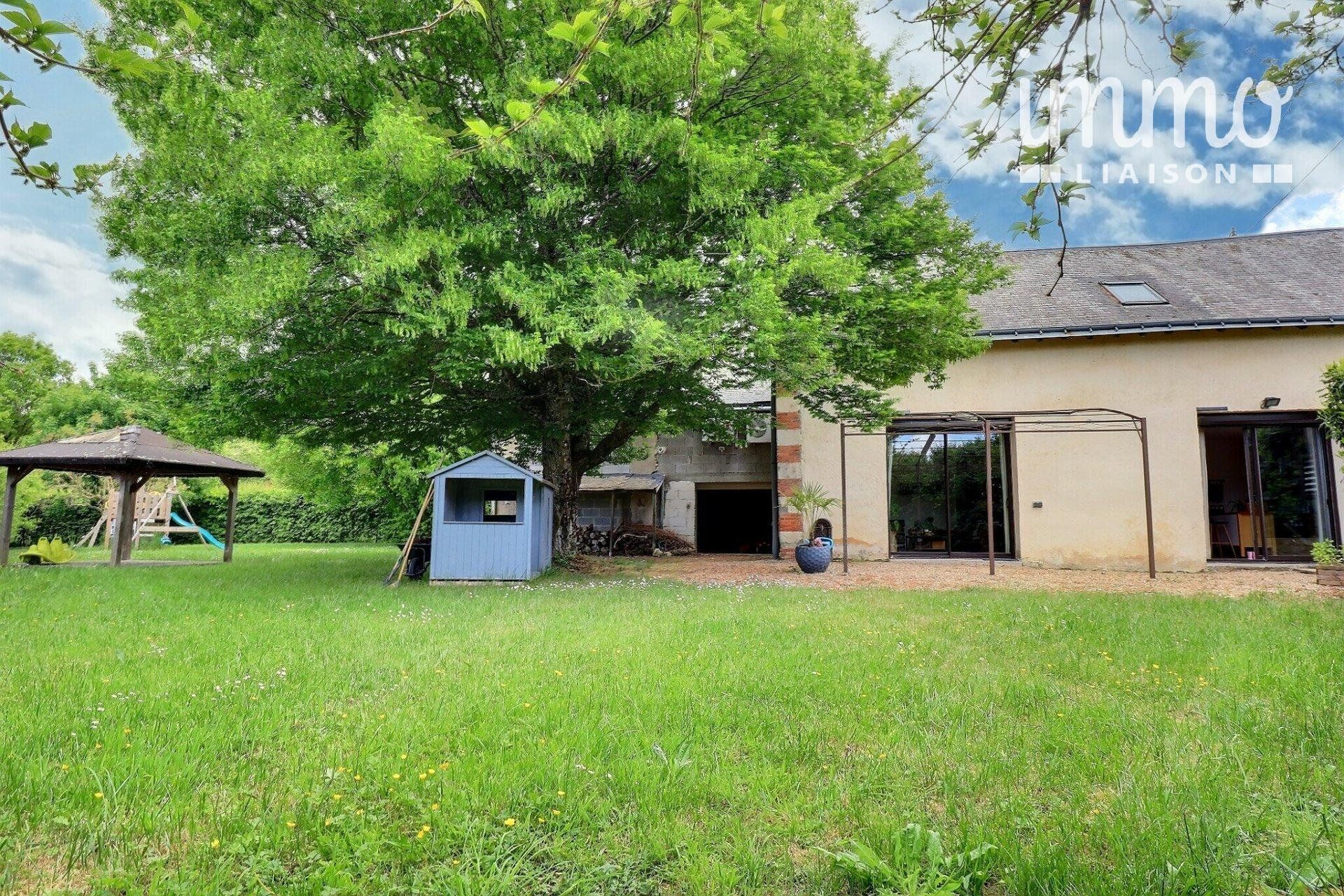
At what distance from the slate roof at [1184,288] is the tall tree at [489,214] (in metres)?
3.64

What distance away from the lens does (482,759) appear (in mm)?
2607

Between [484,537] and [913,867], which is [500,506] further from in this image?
[913,867]

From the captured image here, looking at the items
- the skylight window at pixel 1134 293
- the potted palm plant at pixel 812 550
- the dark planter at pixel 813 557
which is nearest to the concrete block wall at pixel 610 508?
the potted palm plant at pixel 812 550

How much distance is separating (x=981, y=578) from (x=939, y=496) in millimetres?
3510

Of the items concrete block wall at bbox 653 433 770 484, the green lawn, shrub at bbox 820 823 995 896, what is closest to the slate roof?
concrete block wall at bbox 653 433 770 484

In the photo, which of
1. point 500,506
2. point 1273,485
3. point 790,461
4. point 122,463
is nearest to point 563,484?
point 500,506

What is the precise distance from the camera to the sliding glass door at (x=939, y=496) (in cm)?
1303

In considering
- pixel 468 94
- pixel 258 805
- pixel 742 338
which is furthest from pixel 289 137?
pixel 258 805

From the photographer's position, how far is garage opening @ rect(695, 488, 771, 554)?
19828 millimetres

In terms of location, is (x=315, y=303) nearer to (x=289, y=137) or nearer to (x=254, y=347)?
(x=254, y=347)

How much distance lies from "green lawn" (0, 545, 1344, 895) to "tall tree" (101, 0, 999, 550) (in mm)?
3830

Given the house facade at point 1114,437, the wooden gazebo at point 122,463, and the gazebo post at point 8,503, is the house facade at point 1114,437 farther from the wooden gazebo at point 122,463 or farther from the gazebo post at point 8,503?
the gazebo post at point 8,503

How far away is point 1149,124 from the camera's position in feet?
15.4

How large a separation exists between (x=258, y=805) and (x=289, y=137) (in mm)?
7434
